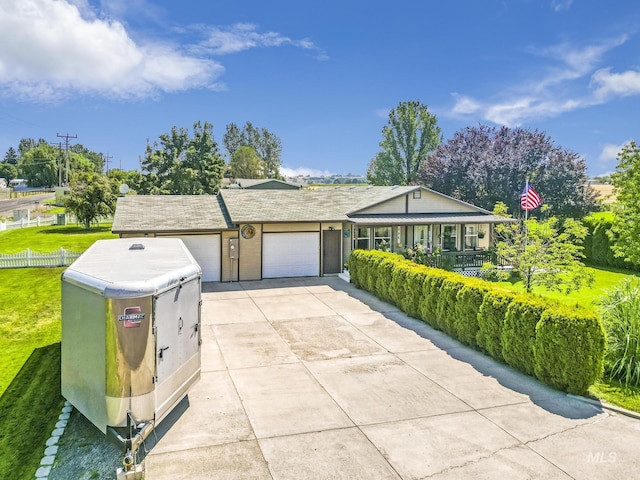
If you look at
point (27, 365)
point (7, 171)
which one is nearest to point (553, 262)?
point (27, 365)

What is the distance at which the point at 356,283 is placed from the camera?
61.7 ft

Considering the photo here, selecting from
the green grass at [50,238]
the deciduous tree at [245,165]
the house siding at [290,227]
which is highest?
the deciduous tree at [245,165]

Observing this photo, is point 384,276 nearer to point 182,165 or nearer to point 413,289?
point 413,289

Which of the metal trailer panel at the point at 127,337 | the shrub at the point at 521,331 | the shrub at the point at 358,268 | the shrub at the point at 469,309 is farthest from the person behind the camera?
the shrub at the point at 358,268

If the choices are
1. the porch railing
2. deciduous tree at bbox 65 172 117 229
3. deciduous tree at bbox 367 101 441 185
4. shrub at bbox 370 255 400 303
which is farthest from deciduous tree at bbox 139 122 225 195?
shrub at bbox 370 255 400 303

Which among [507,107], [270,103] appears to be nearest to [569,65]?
[507,107]

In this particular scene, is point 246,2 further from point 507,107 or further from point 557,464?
point 507,107

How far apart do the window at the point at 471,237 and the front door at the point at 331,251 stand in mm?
7558

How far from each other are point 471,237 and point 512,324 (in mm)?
15456

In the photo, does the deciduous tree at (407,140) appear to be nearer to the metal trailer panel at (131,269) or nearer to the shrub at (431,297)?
the shrub at (431,297)

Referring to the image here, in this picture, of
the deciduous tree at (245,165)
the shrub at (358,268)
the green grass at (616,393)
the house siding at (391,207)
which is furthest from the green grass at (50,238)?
the deciduous tree at (245,165)

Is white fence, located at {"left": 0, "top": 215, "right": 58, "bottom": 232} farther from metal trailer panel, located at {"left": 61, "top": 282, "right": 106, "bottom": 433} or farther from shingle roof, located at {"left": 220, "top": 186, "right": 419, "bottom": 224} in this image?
metal trailer panel, located at {"left": 61, "top": 282, "right": 106, "bottom": 433}

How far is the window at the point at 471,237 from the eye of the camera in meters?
24.3

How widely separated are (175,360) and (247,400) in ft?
6.87
